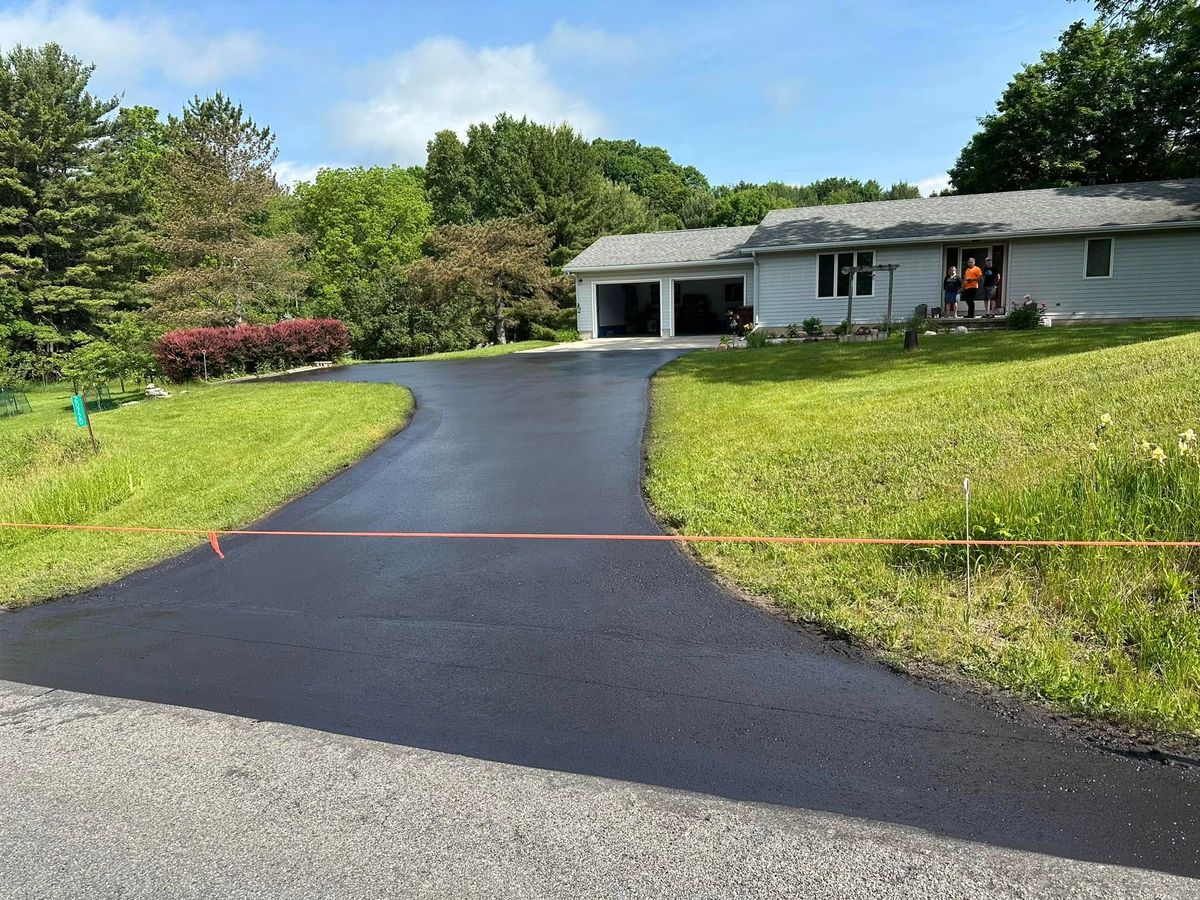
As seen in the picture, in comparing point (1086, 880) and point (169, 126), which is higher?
point (169, 126)

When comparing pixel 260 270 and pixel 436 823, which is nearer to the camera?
pixel 436 823

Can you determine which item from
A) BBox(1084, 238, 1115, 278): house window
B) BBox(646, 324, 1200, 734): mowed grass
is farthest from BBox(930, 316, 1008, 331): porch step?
BBox(646, 324, 1200, 734): mowed grass

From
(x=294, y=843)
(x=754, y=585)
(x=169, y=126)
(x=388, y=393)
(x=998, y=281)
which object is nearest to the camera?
(x=294, y=843)

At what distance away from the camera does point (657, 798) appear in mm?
3111

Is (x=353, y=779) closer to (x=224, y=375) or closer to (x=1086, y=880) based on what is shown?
(x=1086, y=880)

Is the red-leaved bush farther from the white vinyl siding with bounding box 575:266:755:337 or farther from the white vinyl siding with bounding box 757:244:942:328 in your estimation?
the white vinyl siding with bounding box 757:244:942:328

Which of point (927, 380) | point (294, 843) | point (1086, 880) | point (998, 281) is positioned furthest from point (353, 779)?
point (998, 281)

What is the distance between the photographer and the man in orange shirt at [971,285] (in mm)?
19859

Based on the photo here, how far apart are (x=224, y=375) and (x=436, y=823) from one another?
20.1 m

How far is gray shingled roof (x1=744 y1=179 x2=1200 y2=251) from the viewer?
2109cm

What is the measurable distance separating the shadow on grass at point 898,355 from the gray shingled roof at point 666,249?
10905mm

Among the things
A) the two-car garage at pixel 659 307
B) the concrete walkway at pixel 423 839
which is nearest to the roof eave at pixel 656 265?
the two-car garage at pixel 659 307

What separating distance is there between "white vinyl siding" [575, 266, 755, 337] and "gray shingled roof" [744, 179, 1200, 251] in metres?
1.89

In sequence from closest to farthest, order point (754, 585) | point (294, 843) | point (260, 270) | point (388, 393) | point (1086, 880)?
point (1086, 880) → point (294, 843) → point (754, 585) → point (388, 393) → point (260, 270)
